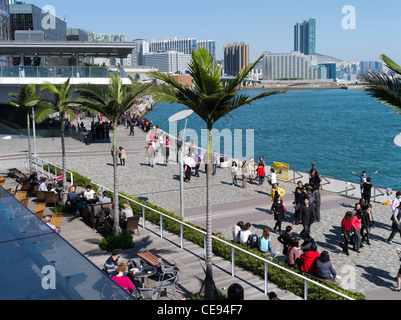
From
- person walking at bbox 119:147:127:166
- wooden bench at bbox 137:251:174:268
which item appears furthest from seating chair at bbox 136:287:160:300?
person walking at bbox 119:147:127:166


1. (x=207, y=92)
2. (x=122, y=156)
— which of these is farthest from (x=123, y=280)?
(x=122, y=156)

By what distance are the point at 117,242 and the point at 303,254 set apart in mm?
5225

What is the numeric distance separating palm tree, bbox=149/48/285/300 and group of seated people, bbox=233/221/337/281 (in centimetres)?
270

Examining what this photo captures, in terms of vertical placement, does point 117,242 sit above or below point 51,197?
below

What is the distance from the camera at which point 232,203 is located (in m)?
19.8

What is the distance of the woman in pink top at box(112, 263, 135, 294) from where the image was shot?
8719 millimetres

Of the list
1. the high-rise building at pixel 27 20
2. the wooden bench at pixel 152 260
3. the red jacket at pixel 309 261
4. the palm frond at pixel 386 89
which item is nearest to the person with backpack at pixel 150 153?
the wooden bench at pixel 152 260

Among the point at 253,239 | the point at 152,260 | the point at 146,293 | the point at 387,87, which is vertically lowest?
the point at 146,293

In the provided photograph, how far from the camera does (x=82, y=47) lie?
3841 cm

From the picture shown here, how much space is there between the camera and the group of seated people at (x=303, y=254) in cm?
1009

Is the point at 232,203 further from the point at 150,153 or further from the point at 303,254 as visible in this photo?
the point at 150,153

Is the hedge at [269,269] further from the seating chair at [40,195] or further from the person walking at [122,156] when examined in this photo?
the person walking at [122,156]

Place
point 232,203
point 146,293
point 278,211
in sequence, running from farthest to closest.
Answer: point 232,203, point 278,211, point 146,293

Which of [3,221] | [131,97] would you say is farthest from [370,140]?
[3,221]
